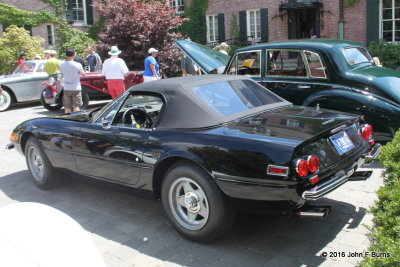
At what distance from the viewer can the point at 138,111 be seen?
4.66 meters

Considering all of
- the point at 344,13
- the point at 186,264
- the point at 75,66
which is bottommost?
the point at 186,264

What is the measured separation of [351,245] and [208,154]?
1.44 metres

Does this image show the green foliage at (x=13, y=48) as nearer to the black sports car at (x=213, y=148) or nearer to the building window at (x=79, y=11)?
the building window at (x=79, y=11)

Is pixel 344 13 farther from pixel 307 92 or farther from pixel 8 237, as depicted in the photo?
pixel 8 237

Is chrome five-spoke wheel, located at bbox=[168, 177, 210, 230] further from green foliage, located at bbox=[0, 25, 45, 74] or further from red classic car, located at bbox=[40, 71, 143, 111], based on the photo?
green foliage, located at bbox=[0, 25, 45, 74]

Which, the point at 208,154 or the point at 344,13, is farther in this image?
the point at 344,13

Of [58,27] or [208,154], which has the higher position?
[58,27]

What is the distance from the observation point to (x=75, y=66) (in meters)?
9.17

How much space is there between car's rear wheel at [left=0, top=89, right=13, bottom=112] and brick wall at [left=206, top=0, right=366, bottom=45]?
11.8 m

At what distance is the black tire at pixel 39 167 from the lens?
206 inches

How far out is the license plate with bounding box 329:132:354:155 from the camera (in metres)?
3.61

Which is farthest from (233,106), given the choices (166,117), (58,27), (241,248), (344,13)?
(58,27)

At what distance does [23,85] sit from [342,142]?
37.6 feet

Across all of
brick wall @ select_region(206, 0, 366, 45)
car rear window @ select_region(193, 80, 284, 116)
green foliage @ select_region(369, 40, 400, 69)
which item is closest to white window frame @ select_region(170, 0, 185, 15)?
brick wall @ select_region(206, 0, 366, 45)
